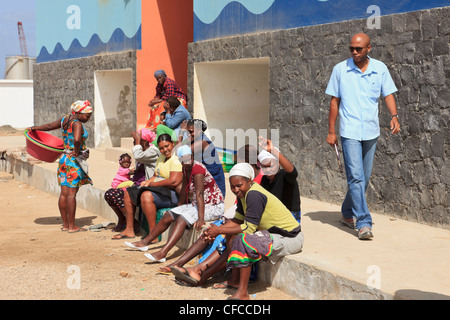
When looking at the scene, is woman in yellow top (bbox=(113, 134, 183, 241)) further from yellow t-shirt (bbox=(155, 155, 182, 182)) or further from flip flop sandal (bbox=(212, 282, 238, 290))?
flip flop sandal (bbox=(212, 282, 238, 290))

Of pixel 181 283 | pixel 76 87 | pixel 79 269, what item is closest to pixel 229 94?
pixel 76 87

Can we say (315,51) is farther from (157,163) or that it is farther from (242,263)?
(242,263)

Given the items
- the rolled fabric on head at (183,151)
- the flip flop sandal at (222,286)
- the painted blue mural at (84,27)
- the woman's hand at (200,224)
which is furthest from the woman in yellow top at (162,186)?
the painted blue mural at (84,27)

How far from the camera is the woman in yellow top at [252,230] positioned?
4.79 m

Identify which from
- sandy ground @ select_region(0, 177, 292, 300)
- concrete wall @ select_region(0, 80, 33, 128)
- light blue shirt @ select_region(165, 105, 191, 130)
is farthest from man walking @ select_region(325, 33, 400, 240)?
concrete wall @ select_region(0, 80, 33, 128)

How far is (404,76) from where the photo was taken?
673cm

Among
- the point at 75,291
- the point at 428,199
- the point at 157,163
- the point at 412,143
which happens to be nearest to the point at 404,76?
the point at 412,143

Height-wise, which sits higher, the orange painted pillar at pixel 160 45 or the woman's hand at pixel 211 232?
the orange painted pillar at pixel 160 45

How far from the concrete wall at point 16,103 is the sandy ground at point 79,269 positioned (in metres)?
20.3

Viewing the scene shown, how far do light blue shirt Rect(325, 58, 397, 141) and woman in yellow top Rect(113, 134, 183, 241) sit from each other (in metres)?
1.98

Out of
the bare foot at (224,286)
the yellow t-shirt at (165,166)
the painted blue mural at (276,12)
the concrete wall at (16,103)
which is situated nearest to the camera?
the bare foot at (224,286)

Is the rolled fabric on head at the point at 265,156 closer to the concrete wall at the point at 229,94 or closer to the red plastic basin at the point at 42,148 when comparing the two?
the red plastic basin at the point at 42,148

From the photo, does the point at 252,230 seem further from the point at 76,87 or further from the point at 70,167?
the point at 76,87

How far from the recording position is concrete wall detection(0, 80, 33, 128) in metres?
27.6
